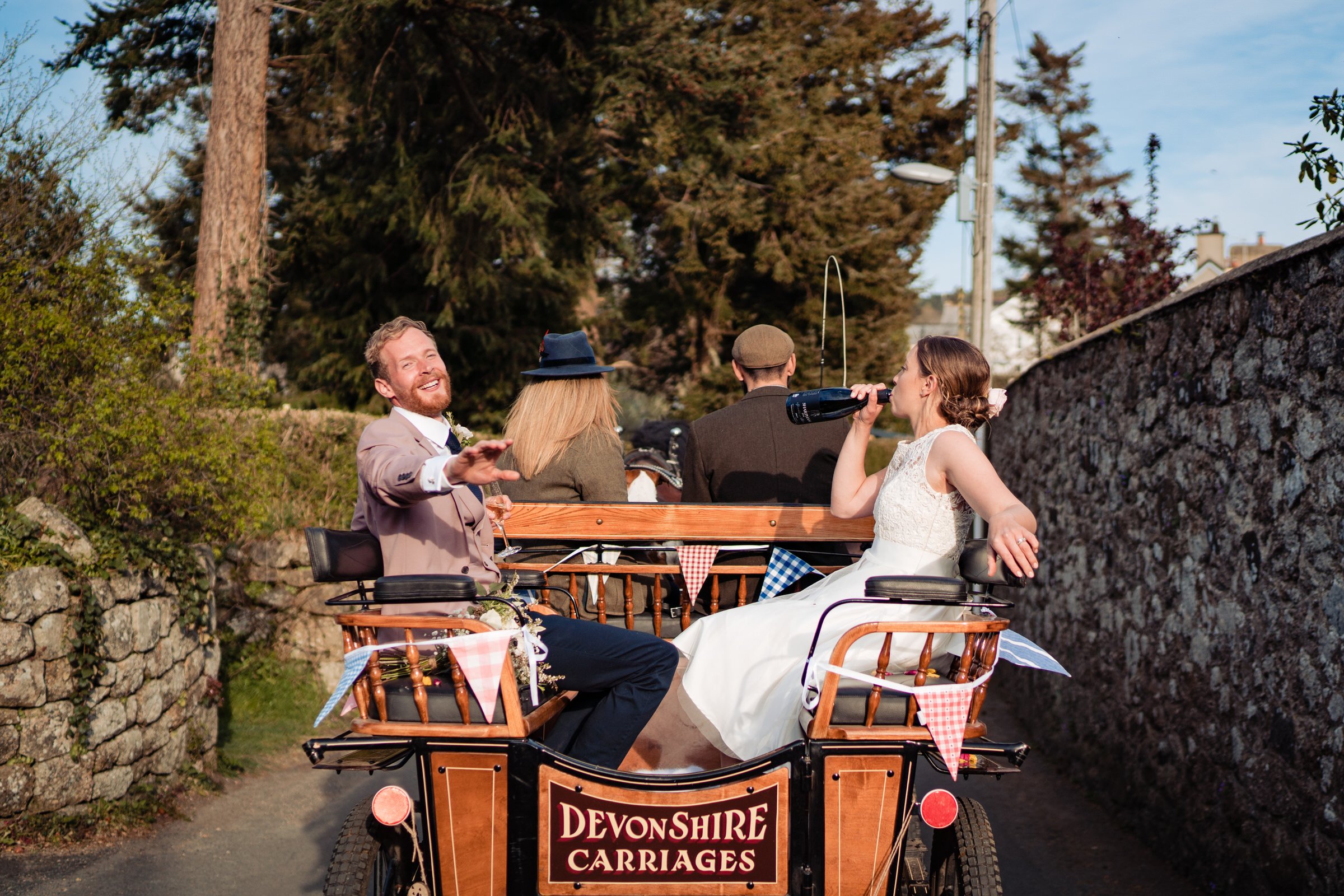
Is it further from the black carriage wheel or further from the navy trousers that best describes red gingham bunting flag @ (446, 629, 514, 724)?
the black carriage wheel

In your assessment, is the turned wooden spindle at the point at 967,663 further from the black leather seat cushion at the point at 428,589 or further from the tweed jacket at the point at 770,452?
the tweed jacket at the point at 770,452

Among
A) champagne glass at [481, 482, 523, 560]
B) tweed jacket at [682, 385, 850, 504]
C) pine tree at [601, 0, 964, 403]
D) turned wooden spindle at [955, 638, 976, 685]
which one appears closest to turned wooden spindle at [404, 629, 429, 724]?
champagne glass at [481, 482, 523, 560]

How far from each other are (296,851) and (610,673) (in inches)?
124

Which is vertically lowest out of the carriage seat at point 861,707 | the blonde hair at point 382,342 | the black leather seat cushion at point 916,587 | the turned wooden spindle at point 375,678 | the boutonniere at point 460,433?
the carriage seat at point 861,707

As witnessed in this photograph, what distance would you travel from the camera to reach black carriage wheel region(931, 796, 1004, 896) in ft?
10.4

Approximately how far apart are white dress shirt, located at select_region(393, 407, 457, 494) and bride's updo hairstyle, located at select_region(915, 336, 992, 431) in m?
1.49

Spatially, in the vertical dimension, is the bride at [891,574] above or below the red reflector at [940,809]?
above

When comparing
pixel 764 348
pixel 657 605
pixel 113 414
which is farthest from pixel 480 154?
pixel 657 605

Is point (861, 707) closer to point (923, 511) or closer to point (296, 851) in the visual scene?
point (923, 511)

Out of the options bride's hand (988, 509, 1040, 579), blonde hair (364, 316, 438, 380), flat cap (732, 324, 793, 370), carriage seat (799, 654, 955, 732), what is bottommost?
carriage seat (799, 654, 955, 732)

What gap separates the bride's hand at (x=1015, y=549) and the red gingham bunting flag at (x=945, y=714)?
0.33 m

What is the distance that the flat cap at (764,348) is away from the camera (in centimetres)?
529

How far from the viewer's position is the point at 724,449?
5285 mm

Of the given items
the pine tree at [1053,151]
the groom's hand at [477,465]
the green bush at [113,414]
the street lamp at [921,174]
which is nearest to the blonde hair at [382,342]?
the groom's hand at [477,465]
